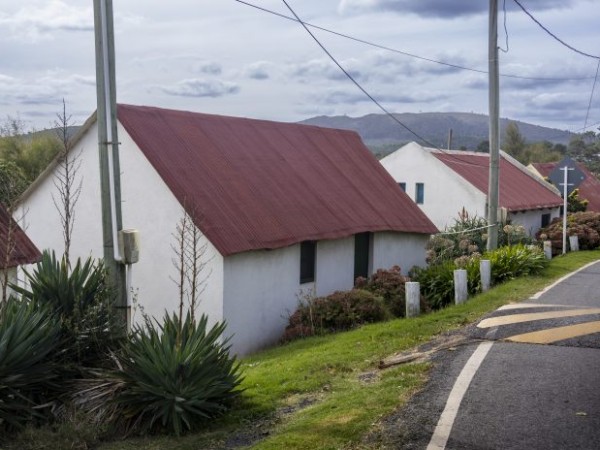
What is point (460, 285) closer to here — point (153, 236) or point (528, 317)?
point (528, 317)

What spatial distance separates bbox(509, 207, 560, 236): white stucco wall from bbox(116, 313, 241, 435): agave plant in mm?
26333

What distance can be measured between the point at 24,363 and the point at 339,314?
8.24 m

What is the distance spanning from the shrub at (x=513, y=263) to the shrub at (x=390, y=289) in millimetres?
2393

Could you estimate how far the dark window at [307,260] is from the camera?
1988 cm

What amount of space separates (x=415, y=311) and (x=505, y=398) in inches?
272

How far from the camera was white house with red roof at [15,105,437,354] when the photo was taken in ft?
57.2

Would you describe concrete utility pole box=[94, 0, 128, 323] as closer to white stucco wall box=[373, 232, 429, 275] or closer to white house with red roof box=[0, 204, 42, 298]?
white house with red roof box=[0, 204, 42, 298]

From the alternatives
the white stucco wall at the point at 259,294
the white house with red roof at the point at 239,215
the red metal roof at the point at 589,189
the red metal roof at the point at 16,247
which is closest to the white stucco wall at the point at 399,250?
the white house with red roof at the point at 239,215

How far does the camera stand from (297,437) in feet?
25.4

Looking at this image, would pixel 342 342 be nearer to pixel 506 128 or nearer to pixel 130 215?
pixel 130 215

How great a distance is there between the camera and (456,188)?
1384 inches

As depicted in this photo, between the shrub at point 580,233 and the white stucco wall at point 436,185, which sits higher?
the white stucco wall at point 436,185

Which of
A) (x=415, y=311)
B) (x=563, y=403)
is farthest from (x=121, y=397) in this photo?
(x=415, y=311)

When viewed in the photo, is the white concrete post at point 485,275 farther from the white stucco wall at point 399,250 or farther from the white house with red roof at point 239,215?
the white stucco wall at point 399,250
